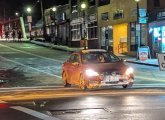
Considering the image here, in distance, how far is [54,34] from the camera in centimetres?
7494

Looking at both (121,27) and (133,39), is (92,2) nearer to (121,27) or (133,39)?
(121,27)

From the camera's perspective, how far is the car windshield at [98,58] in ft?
64.2

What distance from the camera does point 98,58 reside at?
1972cm

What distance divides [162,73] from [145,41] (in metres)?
16.9

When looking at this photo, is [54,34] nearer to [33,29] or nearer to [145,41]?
[33,29]

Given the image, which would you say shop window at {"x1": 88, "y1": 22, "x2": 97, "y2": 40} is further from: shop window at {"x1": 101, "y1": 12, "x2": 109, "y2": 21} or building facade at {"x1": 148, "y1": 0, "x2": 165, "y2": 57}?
building facade at {"x1": 148, "y1": 0, "x2": 165, "y2": 57}

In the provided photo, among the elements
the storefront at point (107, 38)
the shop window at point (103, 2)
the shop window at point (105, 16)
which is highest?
the shop window at point (103, 2)

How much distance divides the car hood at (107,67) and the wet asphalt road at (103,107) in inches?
96.2

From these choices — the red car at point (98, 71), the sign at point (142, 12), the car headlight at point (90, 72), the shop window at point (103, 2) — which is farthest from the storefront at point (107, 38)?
the car headlight at point (90, 72)

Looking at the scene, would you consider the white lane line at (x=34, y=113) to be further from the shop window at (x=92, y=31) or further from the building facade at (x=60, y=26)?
the building facade at (x=60, y=26)

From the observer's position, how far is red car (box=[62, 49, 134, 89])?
18.4 meters

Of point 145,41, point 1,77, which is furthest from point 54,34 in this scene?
point 1,77

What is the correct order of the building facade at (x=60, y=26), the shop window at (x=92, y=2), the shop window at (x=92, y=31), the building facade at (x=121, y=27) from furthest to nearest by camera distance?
the building facade at (x=60, y=26)
the shop window at (x=92, y=31)
the shop window at (x=92, y=2)
the building facade at (x=121, y=27)

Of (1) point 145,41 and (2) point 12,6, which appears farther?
(2) point 12,6
